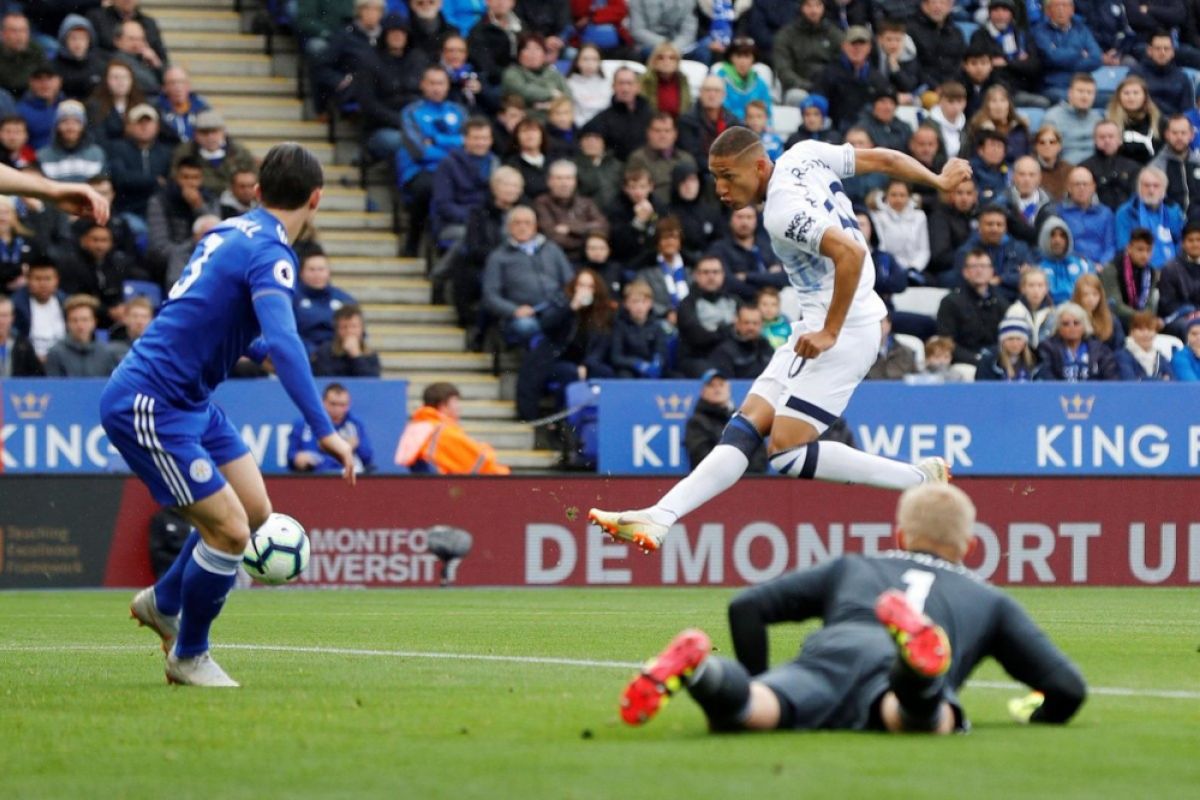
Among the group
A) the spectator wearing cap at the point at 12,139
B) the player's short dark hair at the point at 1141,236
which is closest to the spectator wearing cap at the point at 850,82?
the player's short dark hair at the point at 1141,236

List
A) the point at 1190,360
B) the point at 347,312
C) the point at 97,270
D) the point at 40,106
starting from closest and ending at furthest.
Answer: the point at 347,312 → the point at 97,270 → the point at 40,106 → the point at 1190,360

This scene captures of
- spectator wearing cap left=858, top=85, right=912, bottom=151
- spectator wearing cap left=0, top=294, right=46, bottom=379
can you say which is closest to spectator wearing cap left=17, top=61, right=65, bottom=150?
spectator wearing cap left=0, top=294, right=46, bottom=379

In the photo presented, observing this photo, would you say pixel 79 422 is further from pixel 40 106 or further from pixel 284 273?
pixel 284 273

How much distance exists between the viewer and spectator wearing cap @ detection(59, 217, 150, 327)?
19859 mm

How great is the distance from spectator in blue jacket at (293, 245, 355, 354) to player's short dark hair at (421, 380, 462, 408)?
140cm

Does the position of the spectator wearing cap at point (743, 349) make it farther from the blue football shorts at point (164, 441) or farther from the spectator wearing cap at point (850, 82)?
the blue football shorts at point (164, 441)

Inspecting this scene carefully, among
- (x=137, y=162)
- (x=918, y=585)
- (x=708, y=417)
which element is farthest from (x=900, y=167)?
(x=137, y=162)

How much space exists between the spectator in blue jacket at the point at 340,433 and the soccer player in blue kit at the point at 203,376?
31.9ft

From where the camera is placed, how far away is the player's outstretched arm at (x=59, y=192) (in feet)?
27.5

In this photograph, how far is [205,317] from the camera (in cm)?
888

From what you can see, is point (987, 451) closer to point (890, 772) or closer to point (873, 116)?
point (873, 116)

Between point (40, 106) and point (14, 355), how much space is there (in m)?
3.22

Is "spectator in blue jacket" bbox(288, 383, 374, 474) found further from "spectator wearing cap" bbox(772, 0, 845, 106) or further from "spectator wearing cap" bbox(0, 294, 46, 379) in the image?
"spectator wearing cap" bbox(772, 0, 845, 106)

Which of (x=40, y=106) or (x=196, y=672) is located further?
(x=40, y=106)
